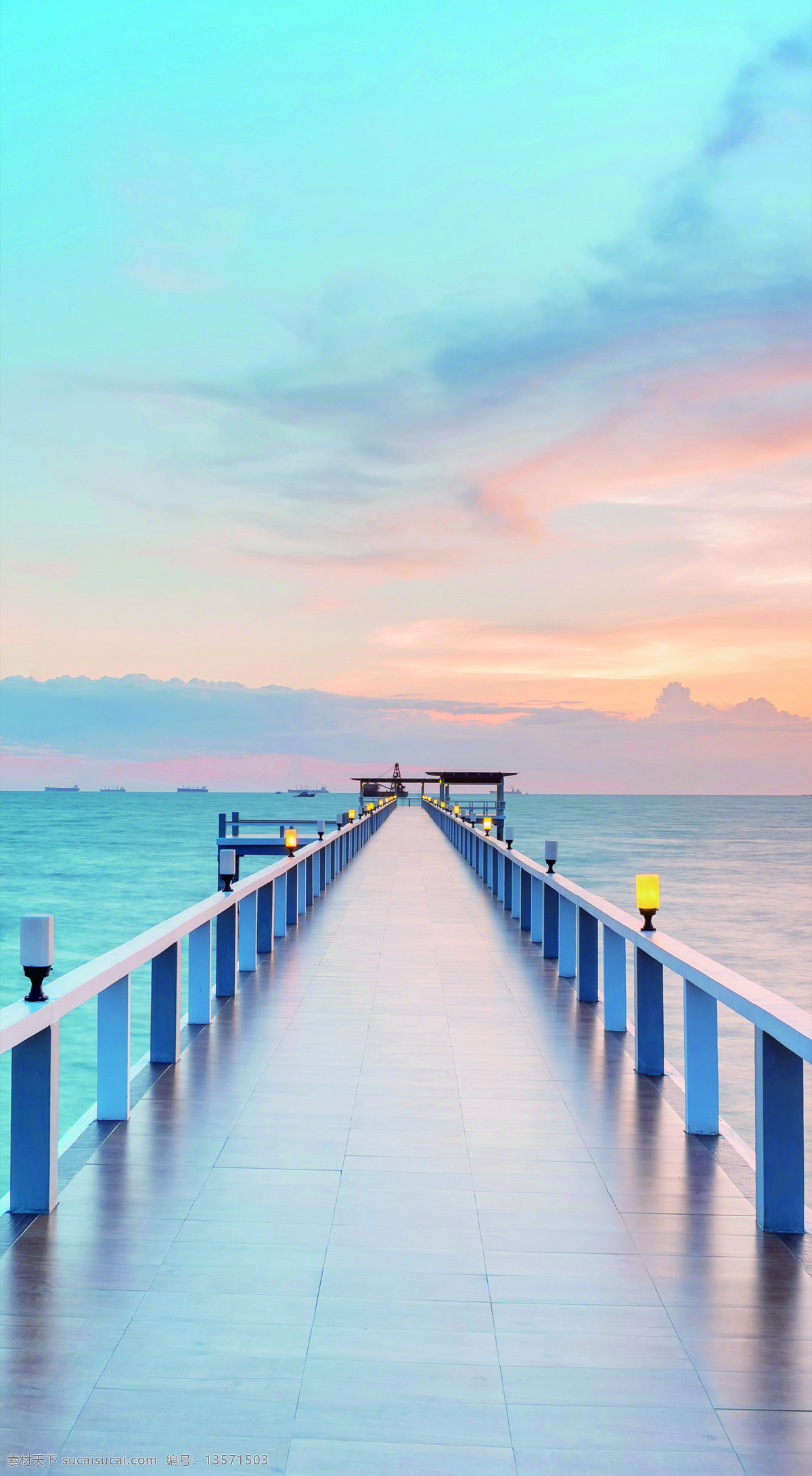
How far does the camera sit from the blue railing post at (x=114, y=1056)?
4.28 m

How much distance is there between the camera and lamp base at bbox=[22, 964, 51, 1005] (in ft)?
11.0

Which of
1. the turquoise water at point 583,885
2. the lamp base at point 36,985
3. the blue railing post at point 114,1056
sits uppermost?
the lamp base at point 36,985

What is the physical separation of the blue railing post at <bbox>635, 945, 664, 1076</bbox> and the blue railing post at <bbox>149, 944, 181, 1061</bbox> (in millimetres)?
2649

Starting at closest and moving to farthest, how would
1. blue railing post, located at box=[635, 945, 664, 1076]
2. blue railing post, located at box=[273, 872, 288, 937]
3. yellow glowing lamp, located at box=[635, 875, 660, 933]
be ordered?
1. yellow glowing lamp, located at box=[635, 875, 660, 933]
2. blue railing post, located at box=[635, 945, 664, 1076]
3. blue railing post, located at box=[273, 872, 288, 937]

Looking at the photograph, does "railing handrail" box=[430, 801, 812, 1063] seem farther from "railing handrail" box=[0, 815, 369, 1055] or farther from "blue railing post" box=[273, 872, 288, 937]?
"blue railing post" box=[273, 872, 288, 937]

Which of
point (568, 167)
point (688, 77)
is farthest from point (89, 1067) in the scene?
point (688, 77)

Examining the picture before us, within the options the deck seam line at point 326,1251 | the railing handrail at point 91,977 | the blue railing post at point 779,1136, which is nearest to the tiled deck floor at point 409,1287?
the deck seam line at point 326,1251

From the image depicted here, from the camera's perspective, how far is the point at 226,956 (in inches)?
279

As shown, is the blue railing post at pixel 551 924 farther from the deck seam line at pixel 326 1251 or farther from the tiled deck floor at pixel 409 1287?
the tiled deck floor at pixel 409 1287

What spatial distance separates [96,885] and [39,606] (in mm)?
14909

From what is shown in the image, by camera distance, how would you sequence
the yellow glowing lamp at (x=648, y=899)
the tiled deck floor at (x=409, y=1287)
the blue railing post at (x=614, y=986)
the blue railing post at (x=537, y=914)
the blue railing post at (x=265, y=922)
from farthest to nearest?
the blue railing post at (x=537, y=914)
the blue railing post at (x=265, y=922)
the blue railing post at (x=614, y=986)
the yellow glowing lamp at (x=648, y=899)
the tiled deck floor at (x=409, y=1287)

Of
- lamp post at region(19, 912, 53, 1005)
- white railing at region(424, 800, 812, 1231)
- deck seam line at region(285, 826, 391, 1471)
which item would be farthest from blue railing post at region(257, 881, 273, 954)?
lamp post at region(19, 912, 53, 1005)

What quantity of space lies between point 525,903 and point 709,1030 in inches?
250

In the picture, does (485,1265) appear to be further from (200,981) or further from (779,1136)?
(200,981)
